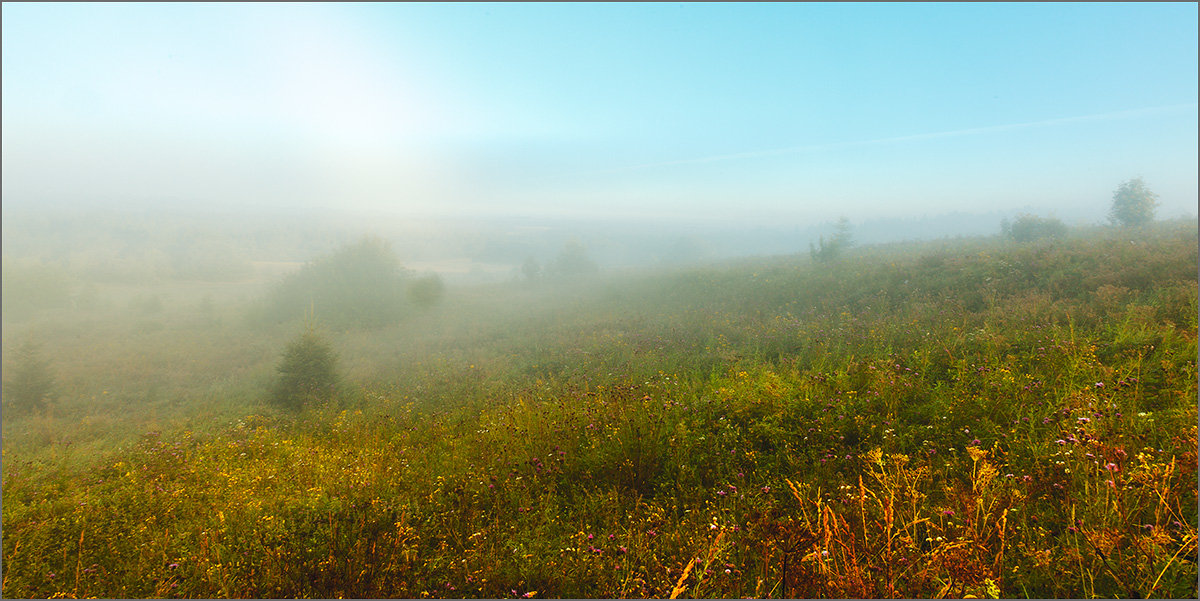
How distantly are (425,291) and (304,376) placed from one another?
2413 cm

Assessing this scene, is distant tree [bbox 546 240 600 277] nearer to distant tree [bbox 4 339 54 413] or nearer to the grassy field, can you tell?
distant tree [bbox 4 339 54 413]

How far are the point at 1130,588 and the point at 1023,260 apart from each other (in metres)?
15.8

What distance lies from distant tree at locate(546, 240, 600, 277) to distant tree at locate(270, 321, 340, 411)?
44832mm

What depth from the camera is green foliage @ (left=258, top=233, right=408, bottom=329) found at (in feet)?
98.8

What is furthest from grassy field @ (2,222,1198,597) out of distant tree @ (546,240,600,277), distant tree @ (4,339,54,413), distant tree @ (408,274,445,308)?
distant tree @ (546,240,600,277)

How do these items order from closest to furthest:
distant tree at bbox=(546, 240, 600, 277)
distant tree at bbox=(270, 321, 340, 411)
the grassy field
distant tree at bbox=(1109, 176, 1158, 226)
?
the grassy field → distant tree at bbox=(270, 321, 340, 411) → distant tree at bbox=(1109, 176, 1158, 226) → distant tree at bbox=(546, 240, 600, 277)

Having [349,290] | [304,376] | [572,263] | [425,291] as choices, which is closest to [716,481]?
[304,376]

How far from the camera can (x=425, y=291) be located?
1347 inches

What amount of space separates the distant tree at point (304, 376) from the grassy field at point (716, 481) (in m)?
1.38

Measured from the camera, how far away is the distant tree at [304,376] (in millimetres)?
11023

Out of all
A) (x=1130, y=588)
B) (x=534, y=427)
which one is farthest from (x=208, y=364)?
(x=1130, y=588)

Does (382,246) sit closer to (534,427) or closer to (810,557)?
(534,427)

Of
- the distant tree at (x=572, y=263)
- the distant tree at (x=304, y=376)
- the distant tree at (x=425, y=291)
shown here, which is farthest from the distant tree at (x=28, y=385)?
the distant tree at (x=572, y=263)

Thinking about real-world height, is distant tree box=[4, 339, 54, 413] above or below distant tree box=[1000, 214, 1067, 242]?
below
